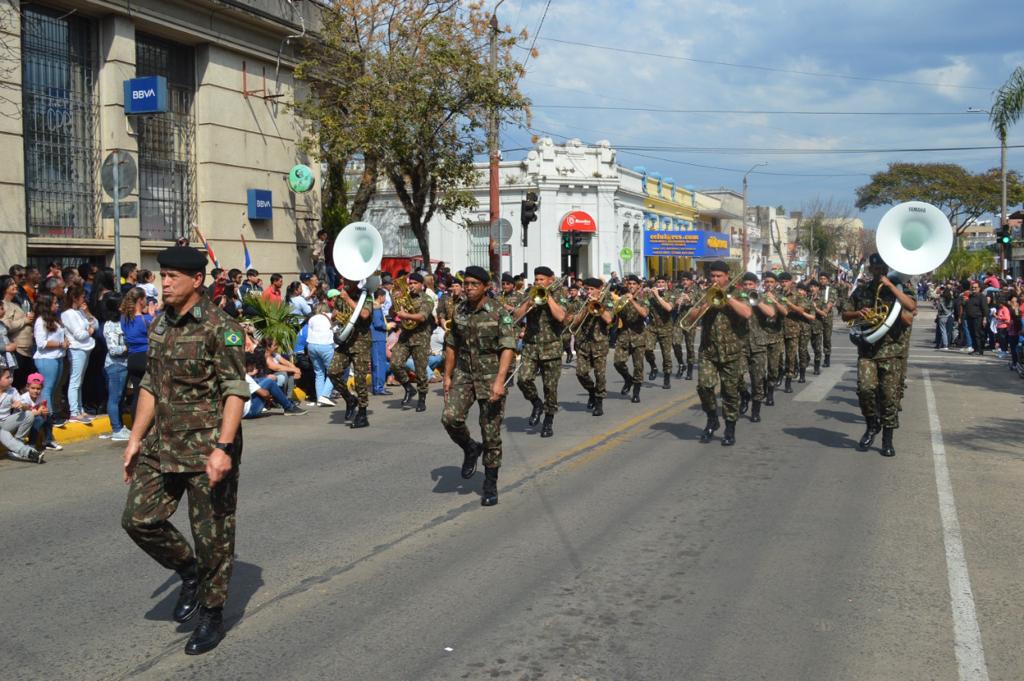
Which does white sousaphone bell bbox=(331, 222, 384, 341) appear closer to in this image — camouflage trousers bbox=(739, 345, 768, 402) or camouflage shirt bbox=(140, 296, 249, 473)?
camouflage trousers bbox=(739, 345, 768, 402)

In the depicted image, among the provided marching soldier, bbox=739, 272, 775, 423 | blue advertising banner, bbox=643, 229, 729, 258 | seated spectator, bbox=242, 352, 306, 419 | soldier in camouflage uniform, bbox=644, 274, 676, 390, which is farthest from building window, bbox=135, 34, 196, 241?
blue advertising banner, bbox=643, 229, 729, 258

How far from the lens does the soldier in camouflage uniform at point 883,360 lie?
32.4ft

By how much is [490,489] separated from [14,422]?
17.7 feet

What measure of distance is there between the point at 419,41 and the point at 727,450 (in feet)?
48.6

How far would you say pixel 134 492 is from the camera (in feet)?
15.6

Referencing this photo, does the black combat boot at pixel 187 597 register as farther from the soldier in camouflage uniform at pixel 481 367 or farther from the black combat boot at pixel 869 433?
the black combat boot at pixel 869 433

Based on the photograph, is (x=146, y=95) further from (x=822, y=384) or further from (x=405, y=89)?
(x=822, y=384)

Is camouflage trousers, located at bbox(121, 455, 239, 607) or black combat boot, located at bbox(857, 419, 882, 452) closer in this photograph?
camouflage trousers, located at bbox(121, 455, 239, 607)

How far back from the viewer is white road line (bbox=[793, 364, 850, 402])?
14.9 metres

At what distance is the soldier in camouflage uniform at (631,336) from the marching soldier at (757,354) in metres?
1.68

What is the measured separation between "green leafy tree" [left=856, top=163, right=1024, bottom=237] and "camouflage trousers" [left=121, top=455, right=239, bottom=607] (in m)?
60.1

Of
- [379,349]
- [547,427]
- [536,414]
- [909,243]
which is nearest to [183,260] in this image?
[547,427]

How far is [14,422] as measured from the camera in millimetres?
9852

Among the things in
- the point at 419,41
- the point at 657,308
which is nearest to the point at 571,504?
the point at 657,308
